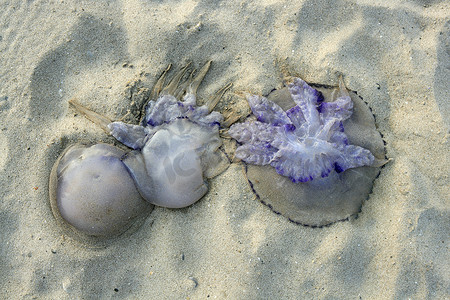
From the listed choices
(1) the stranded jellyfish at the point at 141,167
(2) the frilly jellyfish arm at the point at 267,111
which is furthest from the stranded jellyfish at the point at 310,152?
(1) the stranded jellyfish at the point at 141,167

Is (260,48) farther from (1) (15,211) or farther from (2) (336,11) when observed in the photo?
(1) (15,211)

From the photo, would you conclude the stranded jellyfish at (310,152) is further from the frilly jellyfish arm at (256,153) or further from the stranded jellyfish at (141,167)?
the stranded jellyfish at (141,167)

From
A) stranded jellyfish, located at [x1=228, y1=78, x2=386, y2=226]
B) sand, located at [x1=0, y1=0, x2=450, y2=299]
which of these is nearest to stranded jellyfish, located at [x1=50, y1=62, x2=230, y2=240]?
sand, located at [x1=0, y1=0, x2=450, y2=299]

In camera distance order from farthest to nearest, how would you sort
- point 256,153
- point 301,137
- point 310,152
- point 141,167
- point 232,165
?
1. point 232,165
2. point 141,167
3. point 256,153
4. point 301,137
5. point 310,152

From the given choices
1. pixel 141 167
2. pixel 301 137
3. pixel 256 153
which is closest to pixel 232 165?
pixel 256 153

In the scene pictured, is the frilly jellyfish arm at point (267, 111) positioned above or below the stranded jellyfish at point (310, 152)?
above

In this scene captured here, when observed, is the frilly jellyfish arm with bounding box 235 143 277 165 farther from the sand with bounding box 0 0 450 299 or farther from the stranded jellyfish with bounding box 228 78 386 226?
the sand with bounding box 0 0 450 299

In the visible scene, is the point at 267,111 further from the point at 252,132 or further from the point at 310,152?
the point at 310,152

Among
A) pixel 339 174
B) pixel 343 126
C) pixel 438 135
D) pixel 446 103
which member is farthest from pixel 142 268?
pixel 446 103
